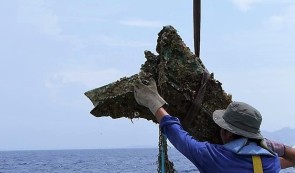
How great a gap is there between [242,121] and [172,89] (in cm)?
129

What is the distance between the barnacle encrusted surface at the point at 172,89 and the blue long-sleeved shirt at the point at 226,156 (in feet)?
3.91

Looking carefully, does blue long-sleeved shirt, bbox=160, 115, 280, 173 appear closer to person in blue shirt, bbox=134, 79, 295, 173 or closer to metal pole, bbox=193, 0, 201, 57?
person in blue shirt, bbox=134, 79, 295, 173

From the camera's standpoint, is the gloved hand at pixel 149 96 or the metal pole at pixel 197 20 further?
the metal pole at pixel 197 20

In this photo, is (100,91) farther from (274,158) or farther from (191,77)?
(274,158)

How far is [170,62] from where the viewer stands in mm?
5297

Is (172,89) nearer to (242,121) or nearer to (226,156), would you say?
(242,121)

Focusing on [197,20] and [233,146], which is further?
[197,20]

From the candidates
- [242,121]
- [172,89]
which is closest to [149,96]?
[172,89]

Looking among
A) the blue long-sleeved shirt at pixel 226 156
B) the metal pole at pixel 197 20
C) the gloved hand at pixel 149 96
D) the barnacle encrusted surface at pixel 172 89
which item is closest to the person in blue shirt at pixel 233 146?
the blue long-sleeved shirt at pixel 226 156

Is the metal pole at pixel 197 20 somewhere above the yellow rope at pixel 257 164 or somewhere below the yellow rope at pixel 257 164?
above

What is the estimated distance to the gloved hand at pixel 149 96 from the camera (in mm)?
A: 4500

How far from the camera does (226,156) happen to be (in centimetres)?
393

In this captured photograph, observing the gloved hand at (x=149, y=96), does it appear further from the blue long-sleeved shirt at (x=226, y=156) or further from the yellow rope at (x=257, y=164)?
the yellow rope at (x=257, y=164)

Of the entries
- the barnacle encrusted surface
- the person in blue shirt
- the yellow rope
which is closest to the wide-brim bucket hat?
the person in blue shirt
